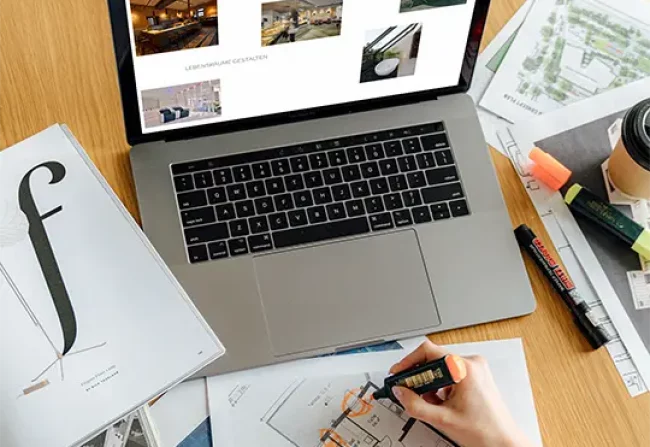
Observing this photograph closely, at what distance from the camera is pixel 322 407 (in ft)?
2.63

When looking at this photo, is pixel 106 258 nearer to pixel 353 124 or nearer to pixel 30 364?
pixel 30 364

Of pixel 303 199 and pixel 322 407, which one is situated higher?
pixel 303 199

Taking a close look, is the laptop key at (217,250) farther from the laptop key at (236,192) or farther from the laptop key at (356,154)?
the laptop key at (356,154)

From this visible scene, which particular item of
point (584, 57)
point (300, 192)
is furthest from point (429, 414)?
point (584, 57)

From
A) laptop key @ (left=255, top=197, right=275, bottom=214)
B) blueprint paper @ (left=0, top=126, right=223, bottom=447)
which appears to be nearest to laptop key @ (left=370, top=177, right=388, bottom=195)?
laptop key @ (left=255, top=197, right=275, bottom=214)

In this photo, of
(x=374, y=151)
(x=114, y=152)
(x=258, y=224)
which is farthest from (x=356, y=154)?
(x=114, y=152)

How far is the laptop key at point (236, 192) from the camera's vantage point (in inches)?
33.3

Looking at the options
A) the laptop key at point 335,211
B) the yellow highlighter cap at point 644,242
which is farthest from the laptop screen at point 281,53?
the yellow highlighter cap at point 644,242

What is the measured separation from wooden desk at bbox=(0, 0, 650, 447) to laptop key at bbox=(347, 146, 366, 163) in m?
0.15

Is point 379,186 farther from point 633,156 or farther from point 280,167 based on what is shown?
point 633,156

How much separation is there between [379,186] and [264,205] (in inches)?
4.6

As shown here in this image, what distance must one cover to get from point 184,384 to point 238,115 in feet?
0.85

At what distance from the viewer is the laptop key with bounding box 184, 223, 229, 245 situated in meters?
0.83

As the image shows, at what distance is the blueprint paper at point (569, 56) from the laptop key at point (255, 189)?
26cm
